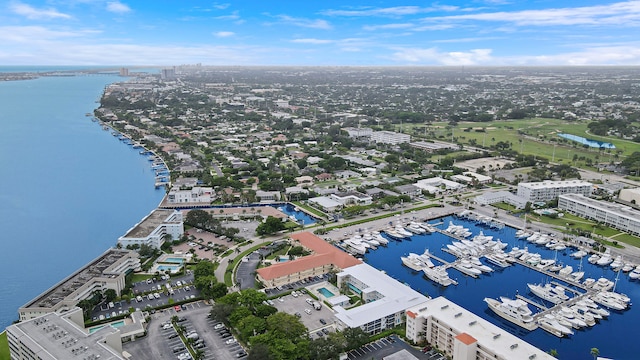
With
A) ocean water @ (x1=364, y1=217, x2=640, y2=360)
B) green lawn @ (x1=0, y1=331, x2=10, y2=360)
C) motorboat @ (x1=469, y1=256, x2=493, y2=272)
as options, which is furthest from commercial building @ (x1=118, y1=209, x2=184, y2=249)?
motorboat @ (x1=469, y1=256, x2=493, y2=272)

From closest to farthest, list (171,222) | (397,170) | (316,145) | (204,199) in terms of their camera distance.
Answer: (171,222) < (204,199) < (397,170) < (316,145)

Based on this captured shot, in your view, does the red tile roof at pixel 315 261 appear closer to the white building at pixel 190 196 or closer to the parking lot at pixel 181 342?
the parking lot at pixel 181 342

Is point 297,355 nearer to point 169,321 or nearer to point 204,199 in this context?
point 169,321

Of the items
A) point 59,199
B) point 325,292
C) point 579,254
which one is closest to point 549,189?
point 579,254

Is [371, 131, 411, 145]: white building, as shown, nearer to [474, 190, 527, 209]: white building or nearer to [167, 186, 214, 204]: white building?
[474, 190, 527, 209]: white building

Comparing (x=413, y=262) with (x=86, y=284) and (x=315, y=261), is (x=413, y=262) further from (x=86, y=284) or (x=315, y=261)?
(x=86, y=284)

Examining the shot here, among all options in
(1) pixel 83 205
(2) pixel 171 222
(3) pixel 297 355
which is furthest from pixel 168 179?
(3) pixel 297 355

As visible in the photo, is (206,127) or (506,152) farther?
(206,127)
